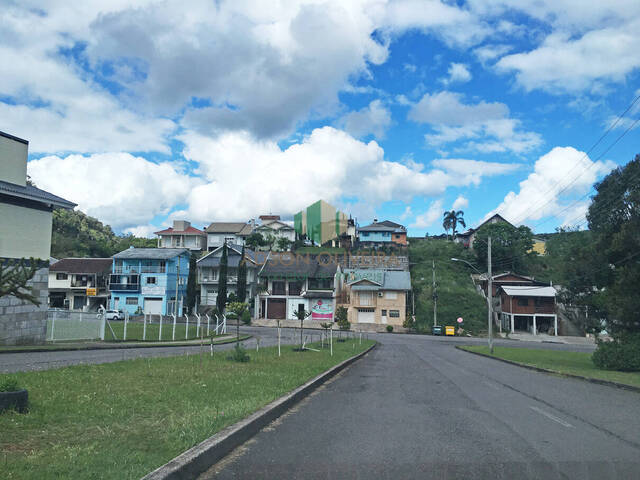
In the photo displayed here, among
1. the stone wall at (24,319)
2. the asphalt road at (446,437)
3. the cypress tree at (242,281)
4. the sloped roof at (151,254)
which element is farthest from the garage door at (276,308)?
the asphalt road at (446,437)

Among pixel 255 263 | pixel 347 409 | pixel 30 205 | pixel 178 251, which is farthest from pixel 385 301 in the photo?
pixel 347 409

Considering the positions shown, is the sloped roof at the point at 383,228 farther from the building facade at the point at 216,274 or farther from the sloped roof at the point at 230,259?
the building facade at the point at 216,274

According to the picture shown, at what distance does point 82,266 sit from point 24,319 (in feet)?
154

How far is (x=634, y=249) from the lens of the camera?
78.2 ft

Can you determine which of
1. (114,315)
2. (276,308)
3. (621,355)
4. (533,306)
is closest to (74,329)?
(621,355)

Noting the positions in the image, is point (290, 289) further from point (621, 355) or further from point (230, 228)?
point (621, 355)

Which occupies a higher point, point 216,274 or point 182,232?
point 182,232

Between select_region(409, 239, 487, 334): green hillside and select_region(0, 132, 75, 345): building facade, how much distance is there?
48.5 metres

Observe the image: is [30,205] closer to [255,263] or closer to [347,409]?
[347,409]

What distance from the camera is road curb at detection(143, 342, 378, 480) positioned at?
5056mm

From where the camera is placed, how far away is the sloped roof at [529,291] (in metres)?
62.5

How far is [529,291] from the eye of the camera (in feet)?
209

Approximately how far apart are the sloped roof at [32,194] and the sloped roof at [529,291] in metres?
54.6

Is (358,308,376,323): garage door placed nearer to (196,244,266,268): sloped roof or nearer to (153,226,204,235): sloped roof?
(196,244,266,268): sloped roof
